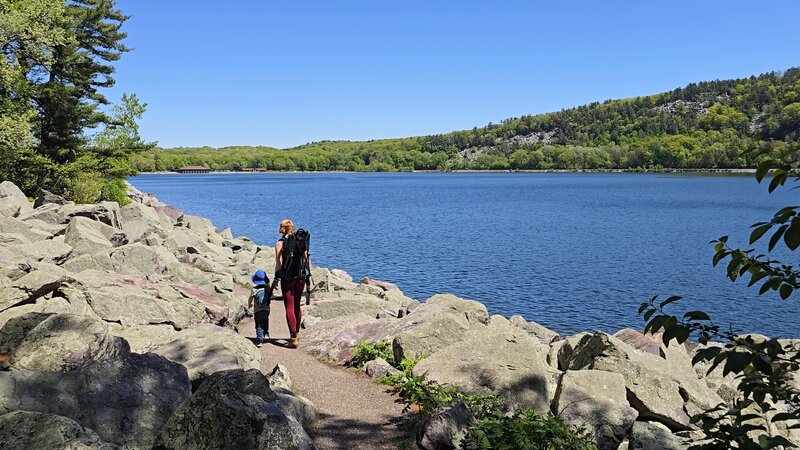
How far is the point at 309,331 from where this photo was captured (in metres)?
13.1

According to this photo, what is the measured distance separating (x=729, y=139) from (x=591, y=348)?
22135cm

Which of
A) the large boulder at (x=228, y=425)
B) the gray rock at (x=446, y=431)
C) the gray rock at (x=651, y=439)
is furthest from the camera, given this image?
the gray rock at (x=651, y=439)

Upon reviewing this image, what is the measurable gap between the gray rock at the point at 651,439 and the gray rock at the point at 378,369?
13.2 ft

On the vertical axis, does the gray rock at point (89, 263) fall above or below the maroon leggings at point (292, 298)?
above

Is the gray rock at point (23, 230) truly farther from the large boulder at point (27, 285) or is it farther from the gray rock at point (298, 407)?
the gray rock at point (298, 407)

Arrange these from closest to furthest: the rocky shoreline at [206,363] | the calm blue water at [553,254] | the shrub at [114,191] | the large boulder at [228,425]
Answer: the large boulder at [228,425] → the rocky shoreline at [206,363] → the calm blue water at [553,254] → the shrub at [114,191]

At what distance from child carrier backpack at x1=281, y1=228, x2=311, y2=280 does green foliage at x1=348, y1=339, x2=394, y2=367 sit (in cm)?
201

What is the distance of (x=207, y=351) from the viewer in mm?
8664

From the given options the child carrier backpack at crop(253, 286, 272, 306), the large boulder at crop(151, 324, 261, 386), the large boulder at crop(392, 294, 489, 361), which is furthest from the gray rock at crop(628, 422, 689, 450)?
the child carrier backpack at crop(253, 286, 272, 306)

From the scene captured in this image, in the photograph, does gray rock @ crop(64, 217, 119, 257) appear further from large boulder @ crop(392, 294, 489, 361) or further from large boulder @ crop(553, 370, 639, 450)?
large boulder @ crop(553, 370, 639, 450)

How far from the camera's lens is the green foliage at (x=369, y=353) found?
10.8 metres

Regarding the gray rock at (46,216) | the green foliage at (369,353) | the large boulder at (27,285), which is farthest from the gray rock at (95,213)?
the green foliage at (369,353)

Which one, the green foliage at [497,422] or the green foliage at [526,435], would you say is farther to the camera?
the green foliage at [497,422]

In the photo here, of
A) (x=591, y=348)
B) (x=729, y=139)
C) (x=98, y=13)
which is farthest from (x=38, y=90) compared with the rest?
(x=729, y=139)
